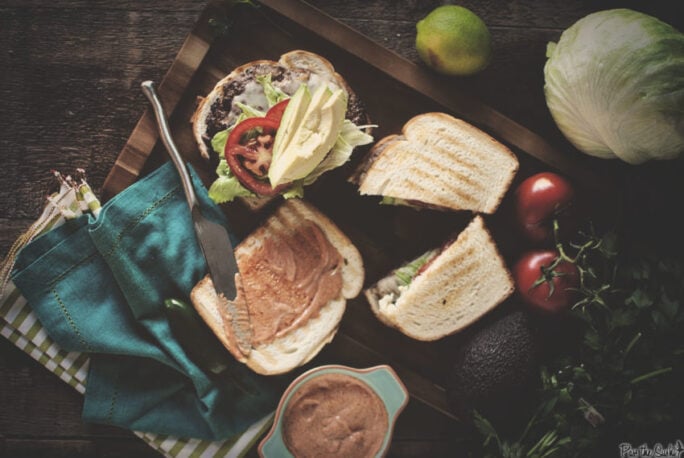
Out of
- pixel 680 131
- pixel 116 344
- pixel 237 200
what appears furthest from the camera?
pixel 237 200

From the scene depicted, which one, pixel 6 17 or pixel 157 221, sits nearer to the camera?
pixel 157 221

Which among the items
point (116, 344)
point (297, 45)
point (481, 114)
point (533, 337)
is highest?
point (297, 45)

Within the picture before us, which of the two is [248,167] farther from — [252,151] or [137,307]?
[137,307]

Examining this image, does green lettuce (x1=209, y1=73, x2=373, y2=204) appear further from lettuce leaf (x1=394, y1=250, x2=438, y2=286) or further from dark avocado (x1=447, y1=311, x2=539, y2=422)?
dark avocado (x1=447, y1=311, x2=539, y2=422)

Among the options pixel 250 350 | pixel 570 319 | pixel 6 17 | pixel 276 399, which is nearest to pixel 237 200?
pixel 250 350

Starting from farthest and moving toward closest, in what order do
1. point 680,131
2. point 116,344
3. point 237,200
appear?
1. point 237,200
2. point 116,344
3. point 680,131

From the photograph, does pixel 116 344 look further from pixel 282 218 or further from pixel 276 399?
pixel 282 218

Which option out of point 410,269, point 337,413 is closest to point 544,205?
point 410,269

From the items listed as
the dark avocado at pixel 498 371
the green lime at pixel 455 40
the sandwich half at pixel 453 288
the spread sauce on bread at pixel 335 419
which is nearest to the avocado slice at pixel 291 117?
the green lime at pixel 455 40
